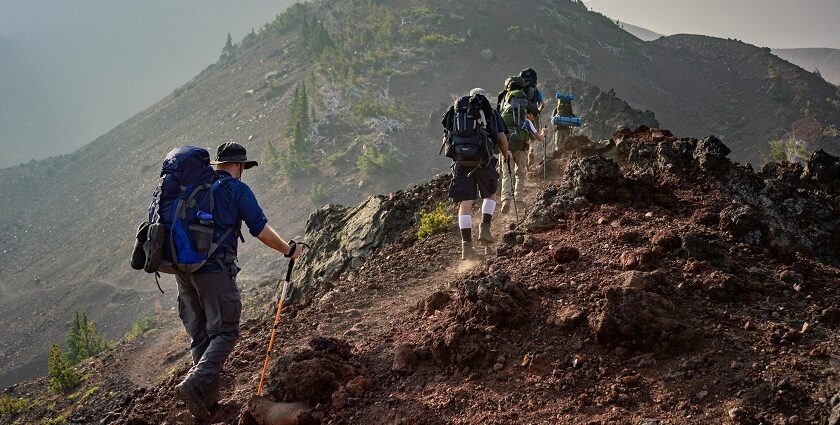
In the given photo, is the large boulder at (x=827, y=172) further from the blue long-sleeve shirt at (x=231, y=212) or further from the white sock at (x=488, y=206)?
the blue long-sleeve shirt at (x=231, y=212)

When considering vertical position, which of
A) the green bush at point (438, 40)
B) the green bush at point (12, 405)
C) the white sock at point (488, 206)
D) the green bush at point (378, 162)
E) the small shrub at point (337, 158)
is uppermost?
the green bush at point (438, 40)

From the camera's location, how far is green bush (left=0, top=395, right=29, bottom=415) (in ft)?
65.5

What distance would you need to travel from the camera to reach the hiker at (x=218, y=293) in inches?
200

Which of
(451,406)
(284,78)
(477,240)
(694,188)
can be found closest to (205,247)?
(451,406)

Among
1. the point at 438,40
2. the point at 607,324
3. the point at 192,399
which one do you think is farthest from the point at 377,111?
the point at 607,324

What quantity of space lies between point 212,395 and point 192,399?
23cm

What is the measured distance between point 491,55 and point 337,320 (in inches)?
2447

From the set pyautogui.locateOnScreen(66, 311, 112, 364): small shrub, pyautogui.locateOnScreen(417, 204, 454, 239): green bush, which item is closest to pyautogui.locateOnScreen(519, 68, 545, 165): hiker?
pyautogui.locateOnScreen(417, 204, 454, 239): green bush

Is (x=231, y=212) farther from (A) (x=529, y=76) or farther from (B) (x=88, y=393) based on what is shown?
(B) (x=88, y=393)

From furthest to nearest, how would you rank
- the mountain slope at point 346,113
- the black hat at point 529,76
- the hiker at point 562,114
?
the mountain slope at point 346,113 < the hiker at point 562,114 < the black hat at point 529,76

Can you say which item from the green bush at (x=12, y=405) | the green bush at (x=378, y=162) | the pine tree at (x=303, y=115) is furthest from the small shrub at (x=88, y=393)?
the pine tree at (x=303, y=115)

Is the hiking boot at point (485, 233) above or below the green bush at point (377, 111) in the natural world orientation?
below

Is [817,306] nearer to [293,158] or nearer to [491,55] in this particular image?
[293,158]

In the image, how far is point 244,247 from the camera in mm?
45031
